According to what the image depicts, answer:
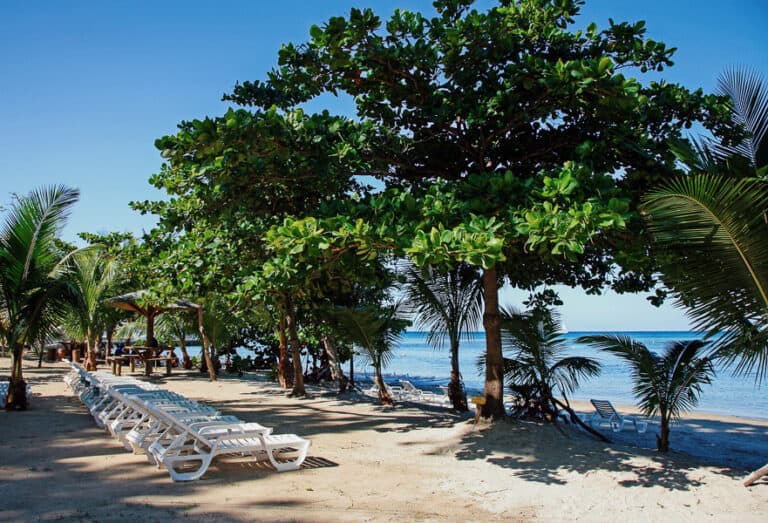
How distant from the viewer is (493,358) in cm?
834

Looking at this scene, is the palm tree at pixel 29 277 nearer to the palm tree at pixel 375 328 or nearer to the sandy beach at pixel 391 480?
the sandy beach at pixel 391 480

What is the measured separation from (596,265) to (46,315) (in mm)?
9950

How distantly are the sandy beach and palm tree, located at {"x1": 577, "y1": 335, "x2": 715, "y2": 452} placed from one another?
2.16ft

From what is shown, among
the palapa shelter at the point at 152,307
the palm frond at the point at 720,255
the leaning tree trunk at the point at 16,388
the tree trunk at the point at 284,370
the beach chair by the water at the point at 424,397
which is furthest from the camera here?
the palapa shelter at the point at 152,307

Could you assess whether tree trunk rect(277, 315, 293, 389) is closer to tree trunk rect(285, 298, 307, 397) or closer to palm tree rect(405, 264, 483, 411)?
tree trunk rect(285, 298, 307, 397)

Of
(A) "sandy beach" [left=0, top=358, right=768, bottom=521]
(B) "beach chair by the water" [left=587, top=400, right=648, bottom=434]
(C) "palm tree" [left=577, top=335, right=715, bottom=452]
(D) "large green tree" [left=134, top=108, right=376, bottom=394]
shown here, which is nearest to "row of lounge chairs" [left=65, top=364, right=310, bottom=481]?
(A) "sandy beach" [left=0, top=358, right=768, bottom=521]

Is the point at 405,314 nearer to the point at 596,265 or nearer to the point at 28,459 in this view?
the point at 596,265

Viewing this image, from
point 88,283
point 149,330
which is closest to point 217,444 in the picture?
point 88,283

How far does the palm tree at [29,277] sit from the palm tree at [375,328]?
538 cm

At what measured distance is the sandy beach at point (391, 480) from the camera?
15.3ft

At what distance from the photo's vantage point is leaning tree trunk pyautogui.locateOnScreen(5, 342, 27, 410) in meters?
10.0

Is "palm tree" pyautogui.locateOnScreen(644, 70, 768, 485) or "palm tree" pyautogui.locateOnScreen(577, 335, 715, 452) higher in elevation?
"palm tree" pyautogui.locateOnScreen(644, 70, 768, 485)

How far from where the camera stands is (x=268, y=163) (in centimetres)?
693

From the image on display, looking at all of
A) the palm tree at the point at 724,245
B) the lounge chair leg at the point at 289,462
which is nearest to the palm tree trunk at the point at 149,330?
the lounge chair leg at the point at 289,462
